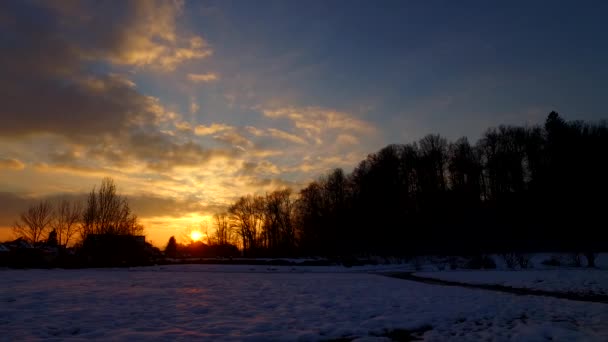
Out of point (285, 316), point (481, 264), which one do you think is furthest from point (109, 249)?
point (285, 316)

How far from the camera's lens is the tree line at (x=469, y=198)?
43312 mm

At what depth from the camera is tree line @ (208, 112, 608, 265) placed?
43.3 metres

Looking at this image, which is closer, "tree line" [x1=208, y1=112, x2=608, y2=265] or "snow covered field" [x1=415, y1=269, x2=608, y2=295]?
"snow covered field" [x1=415, y1=269, x2=608, y2=295]

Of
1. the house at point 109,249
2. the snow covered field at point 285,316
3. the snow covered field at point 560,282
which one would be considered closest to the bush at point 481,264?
the snow covered field at point 560,282

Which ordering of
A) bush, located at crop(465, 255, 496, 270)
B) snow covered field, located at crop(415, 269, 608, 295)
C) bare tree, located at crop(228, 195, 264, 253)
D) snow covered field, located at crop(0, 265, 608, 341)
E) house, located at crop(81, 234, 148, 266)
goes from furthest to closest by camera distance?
1. bare tree, located at crop(228, 195, 264, 253)
2. house, located at crop(81, 234, 148, 266)
3. bush, located at crop(465, 255, 496, 270)
4. snow covered field, located at crop(415, 269, 608, 295)
5. snow covered field, located at crop(0, 265, 608, 341)

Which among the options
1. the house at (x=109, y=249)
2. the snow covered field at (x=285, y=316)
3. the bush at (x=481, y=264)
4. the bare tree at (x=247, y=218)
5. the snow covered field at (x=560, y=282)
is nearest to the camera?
the snow covered field at (x=285, y=316)

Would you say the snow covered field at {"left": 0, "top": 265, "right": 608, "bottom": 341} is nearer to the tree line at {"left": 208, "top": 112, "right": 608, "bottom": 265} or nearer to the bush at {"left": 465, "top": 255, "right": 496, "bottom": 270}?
the bush at {"left": 465, "top": 255, "right": 496, "bottom": 270}

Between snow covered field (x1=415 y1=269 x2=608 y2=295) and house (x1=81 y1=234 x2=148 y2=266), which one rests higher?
house (x1=81 y1=234 x2=148 y2=266)

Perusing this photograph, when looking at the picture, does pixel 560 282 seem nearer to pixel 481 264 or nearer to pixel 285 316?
pixel 481 264

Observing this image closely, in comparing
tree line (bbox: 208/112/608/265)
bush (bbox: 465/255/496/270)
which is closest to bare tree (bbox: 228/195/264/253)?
tree line (bbox: 208/112/608/265)

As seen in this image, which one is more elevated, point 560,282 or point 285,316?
point 285,316

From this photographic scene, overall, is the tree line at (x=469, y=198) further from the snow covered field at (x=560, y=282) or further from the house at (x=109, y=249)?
the house at (x=109, y=249)

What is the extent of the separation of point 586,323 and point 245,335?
6.97m

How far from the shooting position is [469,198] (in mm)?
56719
